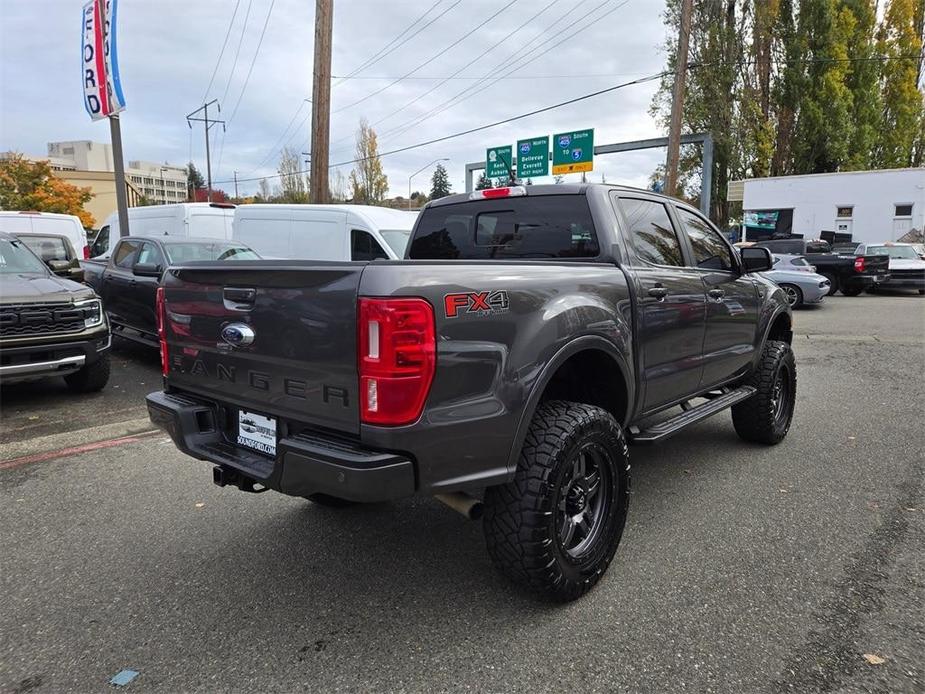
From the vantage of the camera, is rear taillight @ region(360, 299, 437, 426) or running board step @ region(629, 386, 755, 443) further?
running board step @ region(629, 386, 755, 443)

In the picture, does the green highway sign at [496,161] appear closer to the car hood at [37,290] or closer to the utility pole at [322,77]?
the utility pole at [322,77]

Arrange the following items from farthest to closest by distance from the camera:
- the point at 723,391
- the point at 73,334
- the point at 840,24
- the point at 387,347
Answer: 1. the point at 840,24
2. the point at 73,334
3. the point at 723,391
4. the point at 387,347

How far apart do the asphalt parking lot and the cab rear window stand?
162 cm

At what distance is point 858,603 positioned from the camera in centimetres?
280

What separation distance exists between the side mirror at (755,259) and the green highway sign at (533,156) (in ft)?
73.5

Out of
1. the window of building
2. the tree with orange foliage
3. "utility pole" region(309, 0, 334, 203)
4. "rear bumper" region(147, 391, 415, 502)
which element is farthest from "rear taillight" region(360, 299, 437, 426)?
the tree with orange foliage

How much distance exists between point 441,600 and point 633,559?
1.04 metres

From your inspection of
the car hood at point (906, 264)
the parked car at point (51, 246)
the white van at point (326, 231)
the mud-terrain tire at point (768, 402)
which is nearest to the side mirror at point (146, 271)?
the white van at point (326, 231)

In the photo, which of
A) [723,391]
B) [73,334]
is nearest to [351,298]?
[723,391]

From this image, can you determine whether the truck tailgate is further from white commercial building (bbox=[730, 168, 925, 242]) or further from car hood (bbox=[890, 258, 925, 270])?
white commercial building (bbox=[730, 168, 925, 242])

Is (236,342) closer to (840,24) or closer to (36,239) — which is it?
(36,239)

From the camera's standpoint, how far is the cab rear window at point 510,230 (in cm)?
354

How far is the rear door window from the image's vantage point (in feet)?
33.6

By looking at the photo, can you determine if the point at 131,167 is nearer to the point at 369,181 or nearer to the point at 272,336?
the point at 369,181
